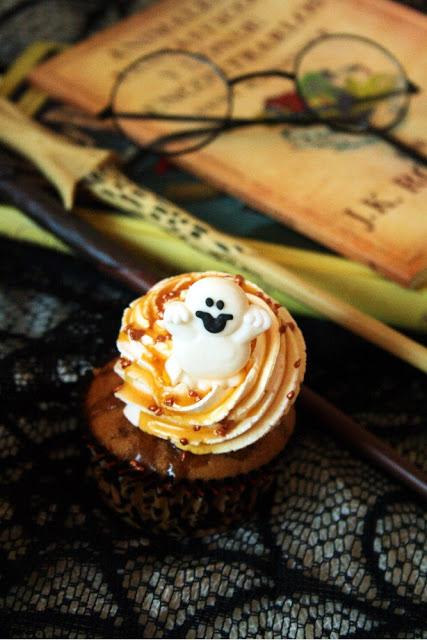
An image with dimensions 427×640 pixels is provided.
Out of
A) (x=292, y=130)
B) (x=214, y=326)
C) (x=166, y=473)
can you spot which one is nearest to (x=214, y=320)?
(x=214, y=326)

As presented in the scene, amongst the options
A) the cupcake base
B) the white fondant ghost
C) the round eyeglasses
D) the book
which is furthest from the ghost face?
the round eyeglasses

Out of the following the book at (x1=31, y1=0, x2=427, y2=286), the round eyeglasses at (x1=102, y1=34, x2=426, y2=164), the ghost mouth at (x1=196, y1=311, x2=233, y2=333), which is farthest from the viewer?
the round eyeglasses at (x1=102, y1=34, x2=426, y2=164)

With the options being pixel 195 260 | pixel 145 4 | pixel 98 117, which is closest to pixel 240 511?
pixel 195 260

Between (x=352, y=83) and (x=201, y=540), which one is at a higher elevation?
(x=352, y=83)

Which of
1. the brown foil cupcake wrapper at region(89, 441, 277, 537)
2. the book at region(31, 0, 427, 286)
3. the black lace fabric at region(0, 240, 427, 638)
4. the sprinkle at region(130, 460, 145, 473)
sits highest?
the book at region(31, 0, 427, 286)

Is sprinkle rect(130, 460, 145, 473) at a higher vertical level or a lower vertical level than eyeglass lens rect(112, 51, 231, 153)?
lower

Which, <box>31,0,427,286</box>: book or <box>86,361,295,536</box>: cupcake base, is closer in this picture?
<box>86,361,295,536</box>: cupcake base

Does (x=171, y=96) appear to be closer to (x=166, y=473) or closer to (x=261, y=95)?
(x=261, y=95)

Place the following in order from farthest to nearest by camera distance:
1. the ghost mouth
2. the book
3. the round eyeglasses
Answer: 1. the round eyeglasses
2. the book
3. the ghost mouth

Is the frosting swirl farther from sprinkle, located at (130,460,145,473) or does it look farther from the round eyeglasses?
the round eyeglasses
